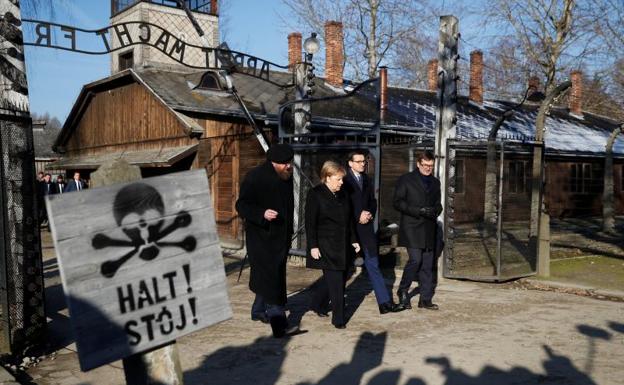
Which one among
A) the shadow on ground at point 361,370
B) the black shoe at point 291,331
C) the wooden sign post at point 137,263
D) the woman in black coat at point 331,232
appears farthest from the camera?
the woman in black coat at point 331,232

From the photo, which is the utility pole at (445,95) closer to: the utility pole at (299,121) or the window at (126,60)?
the utility pole at (299,121)

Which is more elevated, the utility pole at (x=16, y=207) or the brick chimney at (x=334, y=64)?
the brick chimney at (x=334, y=64)

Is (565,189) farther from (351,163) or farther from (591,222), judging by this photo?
(351,163)

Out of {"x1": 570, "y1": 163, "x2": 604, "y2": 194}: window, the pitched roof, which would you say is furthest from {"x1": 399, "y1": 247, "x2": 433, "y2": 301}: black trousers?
the pitched roof

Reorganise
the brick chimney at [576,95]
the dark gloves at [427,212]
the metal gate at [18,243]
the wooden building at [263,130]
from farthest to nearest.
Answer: the brick chimney at [576,95] < the wooden building at [263,130] < the dark gloves at [427,212] < the metal gate at [18,243]

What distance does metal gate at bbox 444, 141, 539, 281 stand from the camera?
9.48m

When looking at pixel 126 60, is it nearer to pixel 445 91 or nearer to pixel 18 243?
pixel 445 91

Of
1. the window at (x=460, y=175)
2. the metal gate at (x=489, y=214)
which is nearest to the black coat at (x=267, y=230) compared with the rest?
the metal gate at (x=489, y=214)

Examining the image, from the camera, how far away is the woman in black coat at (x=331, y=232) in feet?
21.7

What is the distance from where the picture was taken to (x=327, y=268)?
6.66 metres

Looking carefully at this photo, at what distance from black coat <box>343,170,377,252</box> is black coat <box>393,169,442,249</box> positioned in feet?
1.05

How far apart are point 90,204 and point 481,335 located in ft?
15.4

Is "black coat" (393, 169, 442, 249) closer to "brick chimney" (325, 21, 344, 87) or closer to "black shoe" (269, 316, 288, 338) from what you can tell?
"black shoe" (269, 316, 288, 338)

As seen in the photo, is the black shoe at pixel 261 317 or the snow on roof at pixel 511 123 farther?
the snow on roof at pixel 511 123
